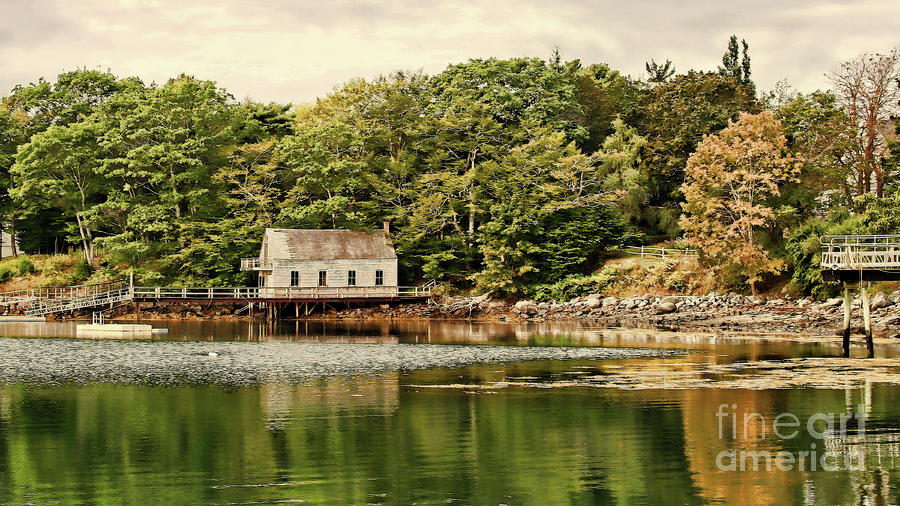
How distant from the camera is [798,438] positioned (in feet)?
64.2

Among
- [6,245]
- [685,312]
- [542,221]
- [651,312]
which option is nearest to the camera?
[685,312]

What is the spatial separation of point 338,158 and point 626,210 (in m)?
21.0

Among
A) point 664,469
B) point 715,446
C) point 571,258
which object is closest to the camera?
point 664,469

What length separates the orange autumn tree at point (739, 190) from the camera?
5453cm

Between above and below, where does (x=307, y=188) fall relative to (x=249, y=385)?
above

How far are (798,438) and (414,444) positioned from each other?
26.0 feet

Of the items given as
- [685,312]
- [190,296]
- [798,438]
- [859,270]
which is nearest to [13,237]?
[190,296]

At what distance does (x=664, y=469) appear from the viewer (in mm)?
17062

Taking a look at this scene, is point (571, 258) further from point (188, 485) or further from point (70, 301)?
point (188, 485)

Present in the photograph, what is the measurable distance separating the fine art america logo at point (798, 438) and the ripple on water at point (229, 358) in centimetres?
1382

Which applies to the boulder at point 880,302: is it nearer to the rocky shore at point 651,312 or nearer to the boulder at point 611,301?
the rocky shore at point 651,312

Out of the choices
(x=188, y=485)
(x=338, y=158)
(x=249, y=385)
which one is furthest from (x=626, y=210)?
(x=188, y=485)

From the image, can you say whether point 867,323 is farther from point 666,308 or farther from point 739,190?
point 666,308

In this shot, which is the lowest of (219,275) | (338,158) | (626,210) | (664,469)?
(664,469)
